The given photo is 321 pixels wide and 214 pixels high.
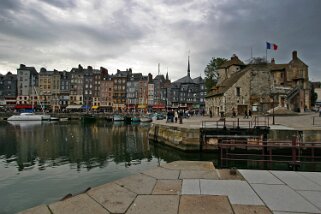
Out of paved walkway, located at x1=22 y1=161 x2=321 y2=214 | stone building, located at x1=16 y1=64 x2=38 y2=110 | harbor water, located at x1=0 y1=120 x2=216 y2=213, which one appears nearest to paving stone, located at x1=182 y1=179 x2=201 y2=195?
paved walkway, located at x1=22 y1=161 x2=321 y2=214

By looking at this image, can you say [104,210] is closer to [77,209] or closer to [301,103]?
[77,209]

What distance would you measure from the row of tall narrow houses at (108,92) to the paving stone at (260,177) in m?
82.0

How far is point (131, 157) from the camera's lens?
17.6 meters

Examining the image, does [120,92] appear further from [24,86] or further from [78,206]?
[78,206]

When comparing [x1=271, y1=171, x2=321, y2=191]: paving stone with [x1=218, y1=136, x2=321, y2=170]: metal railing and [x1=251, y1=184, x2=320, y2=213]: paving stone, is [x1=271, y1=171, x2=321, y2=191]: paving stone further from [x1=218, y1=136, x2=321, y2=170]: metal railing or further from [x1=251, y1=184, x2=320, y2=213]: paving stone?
[x1=218, y1=136, x2=321, y2=170]: metal railing

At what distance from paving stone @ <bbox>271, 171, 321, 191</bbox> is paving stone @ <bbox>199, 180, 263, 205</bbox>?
1.35m

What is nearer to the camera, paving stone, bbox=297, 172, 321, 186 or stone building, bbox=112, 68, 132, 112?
paving stone, bbox=297, 172, 321, 186

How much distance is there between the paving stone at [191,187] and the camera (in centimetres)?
557

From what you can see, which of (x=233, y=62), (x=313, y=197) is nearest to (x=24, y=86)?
(x=233, y=62)

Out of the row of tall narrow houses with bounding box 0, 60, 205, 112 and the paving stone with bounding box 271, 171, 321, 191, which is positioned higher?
the row of tall narrow houses with bounding box 0, 60, 205, 112

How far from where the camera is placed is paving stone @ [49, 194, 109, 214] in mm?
4594

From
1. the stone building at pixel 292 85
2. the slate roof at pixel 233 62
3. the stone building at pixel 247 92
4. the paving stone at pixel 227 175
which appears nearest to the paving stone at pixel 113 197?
the paving stone at pixel 227 175

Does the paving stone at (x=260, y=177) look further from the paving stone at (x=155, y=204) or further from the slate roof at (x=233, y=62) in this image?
the slate roof at (x=233, y=62)

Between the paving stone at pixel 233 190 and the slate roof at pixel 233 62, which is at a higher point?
the slate roof at pixel 233 62
